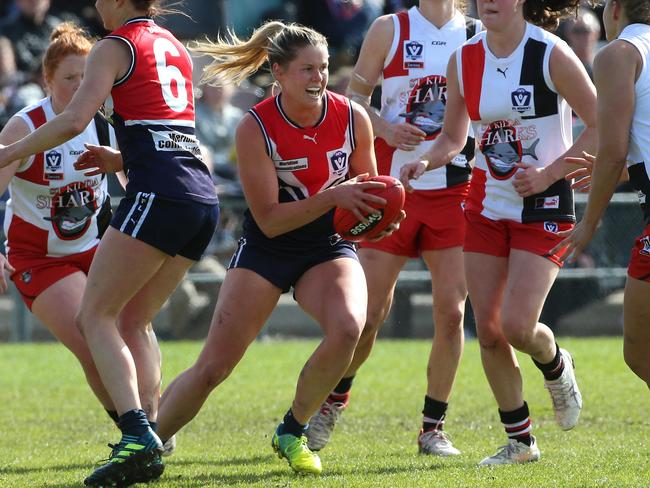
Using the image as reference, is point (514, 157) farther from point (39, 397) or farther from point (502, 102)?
point (39, 397)

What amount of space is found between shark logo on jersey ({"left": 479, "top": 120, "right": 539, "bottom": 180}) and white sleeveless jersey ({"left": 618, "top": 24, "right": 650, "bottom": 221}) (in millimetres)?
986

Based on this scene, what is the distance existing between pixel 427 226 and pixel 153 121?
1974mm

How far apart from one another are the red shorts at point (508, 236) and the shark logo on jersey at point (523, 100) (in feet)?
1.75

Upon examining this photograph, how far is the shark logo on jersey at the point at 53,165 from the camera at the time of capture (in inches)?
248

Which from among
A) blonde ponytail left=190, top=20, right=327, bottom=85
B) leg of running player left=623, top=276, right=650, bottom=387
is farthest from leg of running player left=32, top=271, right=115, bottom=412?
leg of running player left=623, top=276, right=650, bottom=387

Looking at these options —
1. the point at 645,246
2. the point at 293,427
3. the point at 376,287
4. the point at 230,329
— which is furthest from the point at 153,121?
the point at 645,246

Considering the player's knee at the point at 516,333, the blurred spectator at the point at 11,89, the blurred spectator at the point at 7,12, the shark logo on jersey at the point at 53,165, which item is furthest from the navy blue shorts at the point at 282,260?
the blurred spectator at the point at 7,12

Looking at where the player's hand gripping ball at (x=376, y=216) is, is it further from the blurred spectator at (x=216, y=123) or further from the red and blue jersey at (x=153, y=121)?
the blurred spectator at (x=216, y=123)

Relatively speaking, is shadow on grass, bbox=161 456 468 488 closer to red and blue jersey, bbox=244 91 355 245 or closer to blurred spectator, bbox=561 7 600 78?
red and blue jersey, bbox=244 91 355 245

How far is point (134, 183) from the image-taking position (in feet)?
17.4

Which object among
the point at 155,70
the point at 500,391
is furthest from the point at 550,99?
the point at 155,70

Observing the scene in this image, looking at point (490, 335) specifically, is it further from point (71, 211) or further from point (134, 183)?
point (71, 211)

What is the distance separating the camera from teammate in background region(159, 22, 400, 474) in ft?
17.9

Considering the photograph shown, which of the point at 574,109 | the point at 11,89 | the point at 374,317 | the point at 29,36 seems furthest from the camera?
the point at 29,36
